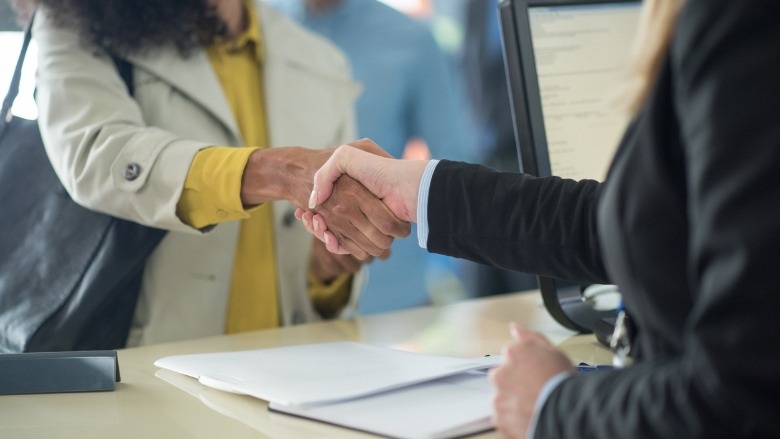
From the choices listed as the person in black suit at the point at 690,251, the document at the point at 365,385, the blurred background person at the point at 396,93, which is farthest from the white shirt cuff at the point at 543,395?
the blurred background person at the point at 396,93

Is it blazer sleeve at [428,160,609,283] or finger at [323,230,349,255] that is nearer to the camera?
blazer sleeve at [428,160,609,283]

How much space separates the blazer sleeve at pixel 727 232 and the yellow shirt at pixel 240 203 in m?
0.88

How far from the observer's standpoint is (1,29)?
6.14ft

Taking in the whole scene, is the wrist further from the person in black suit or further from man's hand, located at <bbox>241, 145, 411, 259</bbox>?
the person in black suit

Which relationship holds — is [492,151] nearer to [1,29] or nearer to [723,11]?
[1,29]

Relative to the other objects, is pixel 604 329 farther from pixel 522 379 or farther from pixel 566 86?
pixel 522 379

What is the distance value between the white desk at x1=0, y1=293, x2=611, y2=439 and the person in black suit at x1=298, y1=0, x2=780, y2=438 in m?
0.16

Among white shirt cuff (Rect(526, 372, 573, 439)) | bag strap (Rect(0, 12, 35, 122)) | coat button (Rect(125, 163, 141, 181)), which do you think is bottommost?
white shirt cuff (Rect(526, 372, 573, 439))

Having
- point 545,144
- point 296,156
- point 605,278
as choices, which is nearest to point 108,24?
point 296,156

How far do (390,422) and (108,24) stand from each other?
3.17ft

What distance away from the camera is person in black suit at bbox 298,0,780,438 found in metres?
0.58

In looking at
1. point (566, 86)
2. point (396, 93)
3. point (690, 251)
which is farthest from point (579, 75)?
point (396, 93)

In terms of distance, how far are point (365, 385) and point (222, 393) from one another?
0.17 m

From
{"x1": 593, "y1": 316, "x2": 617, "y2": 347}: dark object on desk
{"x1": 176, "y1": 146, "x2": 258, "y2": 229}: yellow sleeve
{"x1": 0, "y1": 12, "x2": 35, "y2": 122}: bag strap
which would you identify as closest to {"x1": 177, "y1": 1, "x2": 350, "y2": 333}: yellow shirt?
{"x1": 176, "y1": 146, "x2": 258, "y2": 229}: yellow sleeve
